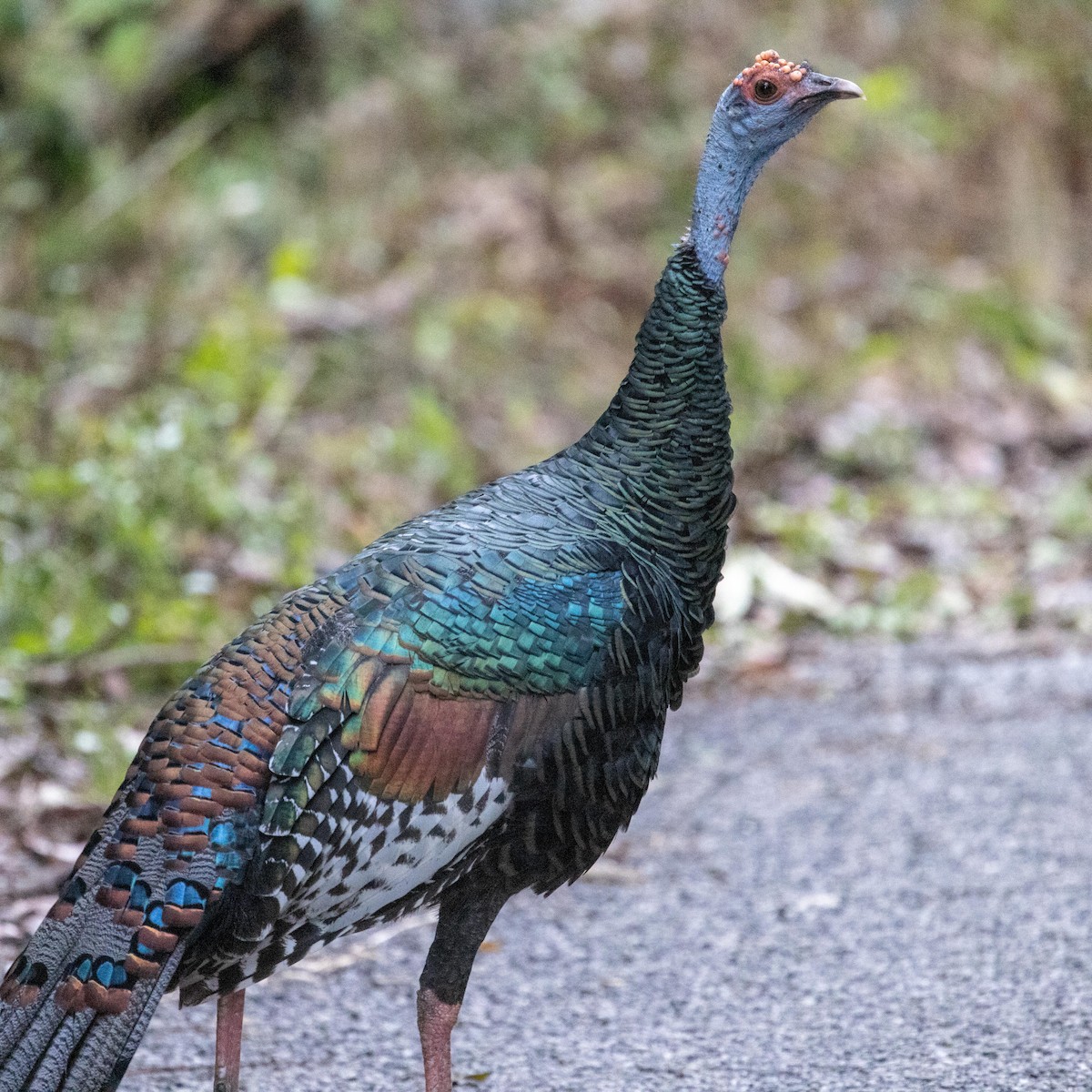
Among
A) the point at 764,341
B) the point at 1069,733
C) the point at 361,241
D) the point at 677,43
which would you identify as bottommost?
the point at 1069,733

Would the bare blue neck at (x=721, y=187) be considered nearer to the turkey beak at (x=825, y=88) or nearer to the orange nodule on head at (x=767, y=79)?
the orange nodule on head at (x=767, y=79)

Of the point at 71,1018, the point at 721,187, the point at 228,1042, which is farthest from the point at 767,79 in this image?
the point at 71,1018

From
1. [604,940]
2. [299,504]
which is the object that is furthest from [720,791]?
[299,504]

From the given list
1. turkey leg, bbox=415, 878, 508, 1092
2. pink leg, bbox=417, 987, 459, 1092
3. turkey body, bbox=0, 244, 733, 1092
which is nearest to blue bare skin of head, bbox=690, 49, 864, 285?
turkey body, bbox=0, 244, 733, 1092

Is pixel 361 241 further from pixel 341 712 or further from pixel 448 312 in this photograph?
pixel 341 712

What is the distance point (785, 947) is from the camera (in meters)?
4.22

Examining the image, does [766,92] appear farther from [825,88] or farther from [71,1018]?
[71,1018]

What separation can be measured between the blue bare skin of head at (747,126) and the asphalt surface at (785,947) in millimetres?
1699

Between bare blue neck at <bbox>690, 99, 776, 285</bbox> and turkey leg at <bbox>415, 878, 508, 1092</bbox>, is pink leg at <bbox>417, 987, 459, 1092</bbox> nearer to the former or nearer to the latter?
turkey leg at <bbox>415, 878, 508, 1092</bbox>

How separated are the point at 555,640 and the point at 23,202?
5.92 meters

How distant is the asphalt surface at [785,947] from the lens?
11.6ft

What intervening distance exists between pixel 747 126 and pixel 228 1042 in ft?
7.42

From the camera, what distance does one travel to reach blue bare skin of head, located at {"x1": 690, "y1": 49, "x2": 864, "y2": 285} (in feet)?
12.2

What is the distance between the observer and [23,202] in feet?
26.7
